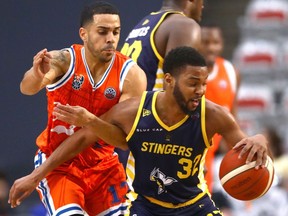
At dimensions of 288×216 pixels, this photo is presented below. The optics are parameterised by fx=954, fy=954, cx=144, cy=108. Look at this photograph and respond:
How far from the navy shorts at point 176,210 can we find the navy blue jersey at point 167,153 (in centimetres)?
3

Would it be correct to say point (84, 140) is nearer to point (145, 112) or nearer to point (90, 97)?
point (90, 97)

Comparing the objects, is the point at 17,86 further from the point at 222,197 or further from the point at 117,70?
the point at 117,70

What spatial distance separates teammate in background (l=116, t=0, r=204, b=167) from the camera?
744cm

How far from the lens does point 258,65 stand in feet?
50.0

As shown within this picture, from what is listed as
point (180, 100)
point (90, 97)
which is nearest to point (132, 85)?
point (90, 97)

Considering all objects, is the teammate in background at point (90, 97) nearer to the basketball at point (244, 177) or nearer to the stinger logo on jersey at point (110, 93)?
the stinger logo on jersey at point (110, 93)

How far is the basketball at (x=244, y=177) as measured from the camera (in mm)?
6301

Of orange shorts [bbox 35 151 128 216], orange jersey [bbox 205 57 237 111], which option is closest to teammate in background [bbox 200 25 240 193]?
orange jersey [bbox 205 57 237 111]

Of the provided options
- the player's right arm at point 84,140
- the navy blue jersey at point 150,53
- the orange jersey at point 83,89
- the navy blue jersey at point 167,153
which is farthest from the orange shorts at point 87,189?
the navy blue jersey at point 150,53

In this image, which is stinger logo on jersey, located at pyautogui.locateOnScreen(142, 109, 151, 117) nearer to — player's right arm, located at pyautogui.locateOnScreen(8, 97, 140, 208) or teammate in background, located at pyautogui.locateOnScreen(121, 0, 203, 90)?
player's right arm, located at pyautogui.locateOnScreen(8, 97, 140, 208)

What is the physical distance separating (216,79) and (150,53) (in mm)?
2138

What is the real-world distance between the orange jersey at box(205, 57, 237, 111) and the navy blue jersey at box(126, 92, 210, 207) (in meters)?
2.97

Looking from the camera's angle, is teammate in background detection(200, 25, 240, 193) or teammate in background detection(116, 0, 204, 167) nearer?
teammate in background detection(116, 0, 204, 167)

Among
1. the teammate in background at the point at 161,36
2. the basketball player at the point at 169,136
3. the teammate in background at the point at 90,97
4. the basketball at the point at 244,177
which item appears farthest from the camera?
the teammate in background at the point at 161,36
